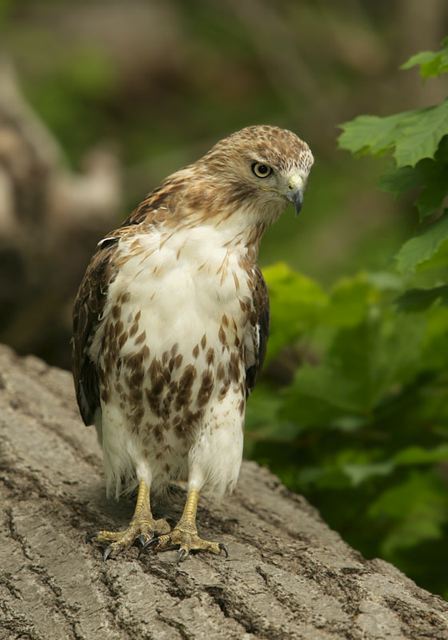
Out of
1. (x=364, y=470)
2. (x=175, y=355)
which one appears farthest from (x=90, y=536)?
(x=364, y=470)

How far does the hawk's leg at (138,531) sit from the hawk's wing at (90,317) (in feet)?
1.66

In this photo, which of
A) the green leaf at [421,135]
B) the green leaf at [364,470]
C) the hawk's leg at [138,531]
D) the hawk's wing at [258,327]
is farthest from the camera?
the green leaf at [364,470]

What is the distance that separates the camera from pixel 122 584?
3686mm

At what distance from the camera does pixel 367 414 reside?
17.3 ft

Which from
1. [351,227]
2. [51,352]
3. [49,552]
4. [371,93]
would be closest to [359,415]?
[49,552]

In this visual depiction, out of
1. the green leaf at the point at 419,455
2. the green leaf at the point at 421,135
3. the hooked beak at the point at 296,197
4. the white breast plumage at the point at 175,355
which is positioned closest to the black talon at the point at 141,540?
the white breast plumage at the point at 175,355

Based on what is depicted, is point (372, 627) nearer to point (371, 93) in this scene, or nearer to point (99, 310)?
point (99, 310)

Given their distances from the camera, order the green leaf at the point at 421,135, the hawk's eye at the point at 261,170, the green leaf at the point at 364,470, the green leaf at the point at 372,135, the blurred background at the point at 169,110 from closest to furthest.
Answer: the green leaf at the point at 421,135 → the green leaf at the point at 372,135 → the hawk's eye at the point at 261,170 → the green leaf at the point at 364,470 → the blurred background at the point at 169,110

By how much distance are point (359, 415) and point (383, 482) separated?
391 mm

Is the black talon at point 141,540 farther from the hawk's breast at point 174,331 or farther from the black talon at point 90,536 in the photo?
the hawk's breast at point 174,331

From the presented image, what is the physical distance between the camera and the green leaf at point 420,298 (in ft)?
14.7

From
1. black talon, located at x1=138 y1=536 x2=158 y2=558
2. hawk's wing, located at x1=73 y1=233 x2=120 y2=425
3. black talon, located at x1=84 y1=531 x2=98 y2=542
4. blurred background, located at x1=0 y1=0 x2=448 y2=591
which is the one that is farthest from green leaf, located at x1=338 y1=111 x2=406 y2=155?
black talon, located at x1=84 y1=531 x2=98 y2=542

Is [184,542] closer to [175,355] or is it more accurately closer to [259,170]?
[175,355]

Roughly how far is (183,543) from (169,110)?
14035 mm
